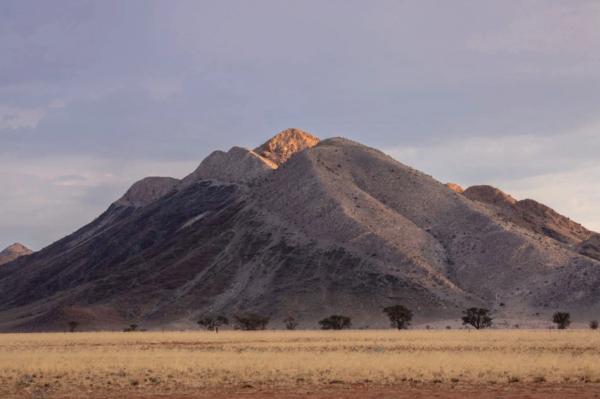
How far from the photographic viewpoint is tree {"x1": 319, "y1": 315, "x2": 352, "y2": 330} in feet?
258

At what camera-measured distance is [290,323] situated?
8244cm

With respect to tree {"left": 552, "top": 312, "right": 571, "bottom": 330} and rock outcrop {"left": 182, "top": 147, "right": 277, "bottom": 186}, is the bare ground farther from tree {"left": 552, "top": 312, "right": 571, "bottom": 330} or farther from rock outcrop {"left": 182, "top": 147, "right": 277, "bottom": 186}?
rock outcrop {"left": 182, "top": 147, "right": 277, "bottom": 186}

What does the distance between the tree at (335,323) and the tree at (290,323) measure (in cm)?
442

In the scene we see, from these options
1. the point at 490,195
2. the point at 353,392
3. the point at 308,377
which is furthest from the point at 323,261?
the point at 490,195

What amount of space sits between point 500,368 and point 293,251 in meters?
83.0

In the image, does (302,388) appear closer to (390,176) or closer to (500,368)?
(500,368)

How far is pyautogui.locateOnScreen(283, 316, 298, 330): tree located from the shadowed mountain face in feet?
7.91

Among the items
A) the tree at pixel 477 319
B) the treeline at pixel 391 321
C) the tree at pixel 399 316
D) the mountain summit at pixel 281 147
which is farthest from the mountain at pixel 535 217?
the tree at pixel 399 316

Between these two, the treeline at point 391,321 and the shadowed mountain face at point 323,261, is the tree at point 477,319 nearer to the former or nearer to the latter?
the treeline at point 391,321

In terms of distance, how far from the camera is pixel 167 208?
16600 cm

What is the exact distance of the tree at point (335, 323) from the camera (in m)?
78.6

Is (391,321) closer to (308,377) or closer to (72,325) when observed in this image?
(72,325)

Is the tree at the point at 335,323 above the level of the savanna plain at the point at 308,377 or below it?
below

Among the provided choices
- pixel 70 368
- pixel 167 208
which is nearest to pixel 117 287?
pixel 167 208
